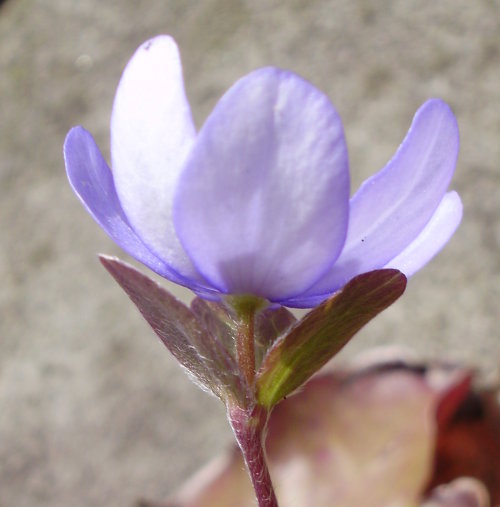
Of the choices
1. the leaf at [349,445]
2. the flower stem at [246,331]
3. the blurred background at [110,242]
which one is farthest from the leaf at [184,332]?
the blurred background at [110,242]

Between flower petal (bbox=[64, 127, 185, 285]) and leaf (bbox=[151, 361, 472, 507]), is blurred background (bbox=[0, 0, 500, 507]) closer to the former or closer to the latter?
leaf (bbox=[151, 361, 472, 507])

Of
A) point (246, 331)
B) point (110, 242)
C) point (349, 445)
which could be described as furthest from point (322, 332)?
point (110, 242)

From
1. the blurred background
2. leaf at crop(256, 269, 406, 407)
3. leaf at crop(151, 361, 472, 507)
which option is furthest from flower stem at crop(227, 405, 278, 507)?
the blurred background

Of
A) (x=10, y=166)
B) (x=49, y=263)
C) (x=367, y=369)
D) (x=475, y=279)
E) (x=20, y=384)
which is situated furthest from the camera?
(x=10, y=166)

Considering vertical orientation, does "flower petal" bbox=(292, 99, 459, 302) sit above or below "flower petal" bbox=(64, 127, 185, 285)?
below

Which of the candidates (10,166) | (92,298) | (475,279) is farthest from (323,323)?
(10,166)

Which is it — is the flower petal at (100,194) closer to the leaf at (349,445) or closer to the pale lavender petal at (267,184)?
the pale lavender petal at (267,184)

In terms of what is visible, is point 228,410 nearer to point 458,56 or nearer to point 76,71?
point 458,56

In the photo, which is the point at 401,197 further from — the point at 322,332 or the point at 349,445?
the point at 349,445
